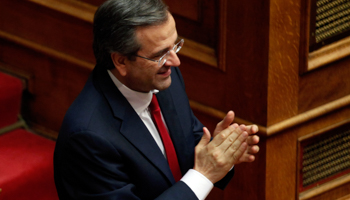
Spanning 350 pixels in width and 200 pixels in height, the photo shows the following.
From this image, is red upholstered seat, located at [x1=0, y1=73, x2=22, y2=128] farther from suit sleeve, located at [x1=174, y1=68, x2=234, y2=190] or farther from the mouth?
the mouth

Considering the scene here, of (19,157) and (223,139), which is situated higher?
(223,139)

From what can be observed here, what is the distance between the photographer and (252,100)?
8.04 feet

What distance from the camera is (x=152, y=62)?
5.99 ft

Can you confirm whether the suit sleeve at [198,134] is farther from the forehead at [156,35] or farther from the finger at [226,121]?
the forehead at [156,35]

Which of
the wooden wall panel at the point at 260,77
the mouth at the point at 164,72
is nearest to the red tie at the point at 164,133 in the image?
the mouth at the point at 164,72

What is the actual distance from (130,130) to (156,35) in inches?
11.7

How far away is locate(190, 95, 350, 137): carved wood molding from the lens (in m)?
2.45

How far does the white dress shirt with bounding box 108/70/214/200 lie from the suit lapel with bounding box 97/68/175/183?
3cm

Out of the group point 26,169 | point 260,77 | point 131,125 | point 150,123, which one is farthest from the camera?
point 26,169

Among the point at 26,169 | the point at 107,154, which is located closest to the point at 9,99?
the point at 26,169

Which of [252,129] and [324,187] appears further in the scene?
[324,187]

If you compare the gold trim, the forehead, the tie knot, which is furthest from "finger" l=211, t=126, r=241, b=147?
the gold trim

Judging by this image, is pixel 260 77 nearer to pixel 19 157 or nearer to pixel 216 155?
pixel 216 155

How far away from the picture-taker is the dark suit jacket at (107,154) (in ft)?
5.79
